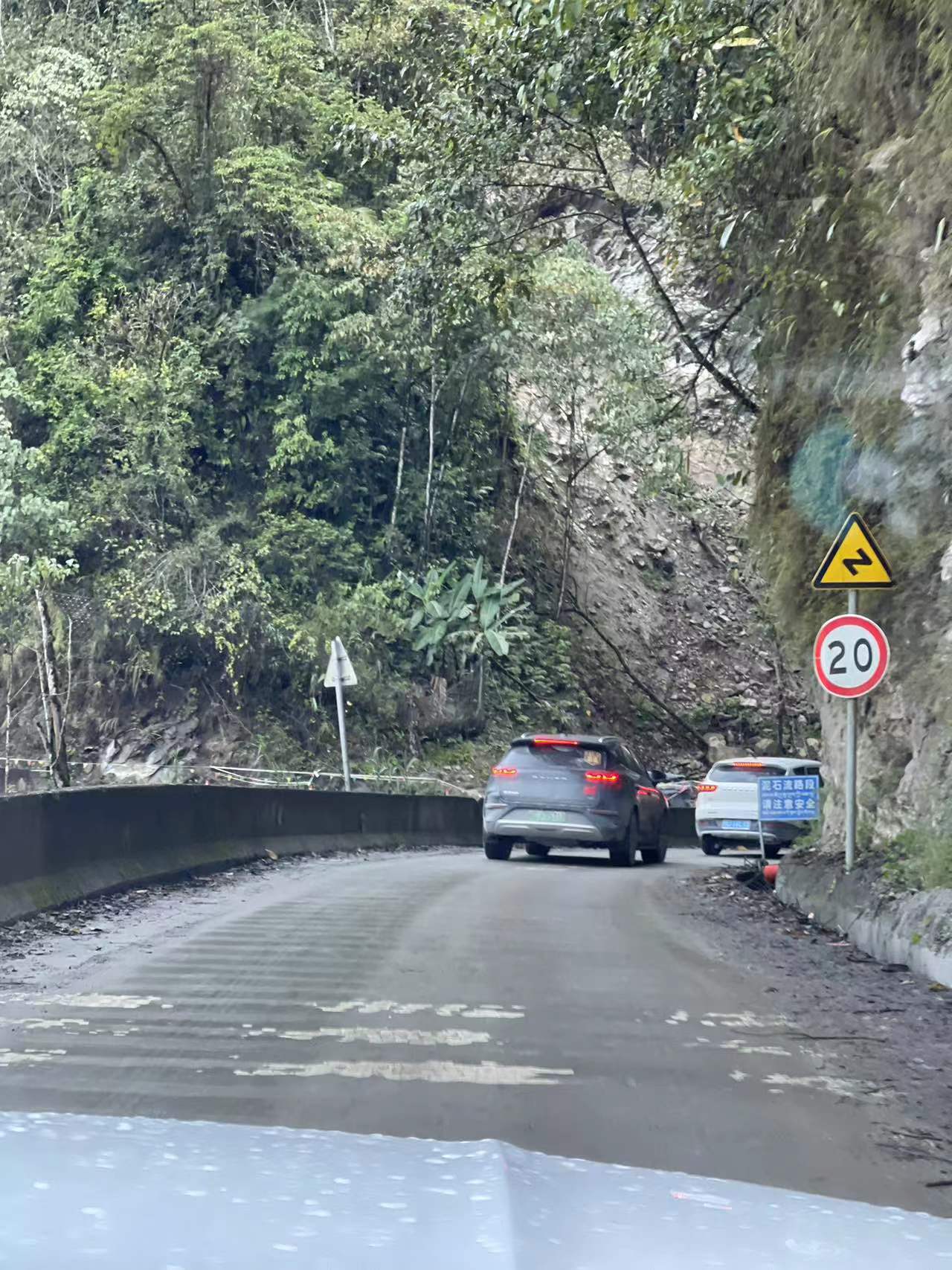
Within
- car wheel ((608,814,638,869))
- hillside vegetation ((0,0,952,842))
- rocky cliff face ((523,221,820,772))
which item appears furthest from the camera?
rocky cliff face ((523,221,820,772))

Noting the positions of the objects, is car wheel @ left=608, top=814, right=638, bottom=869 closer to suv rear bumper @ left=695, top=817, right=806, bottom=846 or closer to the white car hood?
suv rear bumper @ left=695, top=817, right=806, bottom=846

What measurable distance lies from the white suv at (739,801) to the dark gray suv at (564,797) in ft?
12.9

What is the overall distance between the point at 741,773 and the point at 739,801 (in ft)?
1.60

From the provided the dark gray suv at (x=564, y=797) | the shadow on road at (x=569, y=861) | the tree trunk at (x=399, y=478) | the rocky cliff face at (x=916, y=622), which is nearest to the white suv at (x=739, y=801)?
the shadow on road at (x=569, y=861)

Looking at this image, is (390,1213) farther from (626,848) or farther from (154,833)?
(626,848)

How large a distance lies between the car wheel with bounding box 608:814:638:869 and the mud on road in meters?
7.36

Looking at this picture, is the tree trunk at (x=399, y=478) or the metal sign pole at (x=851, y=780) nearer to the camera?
the metal sign pole at (x=851, y=780)

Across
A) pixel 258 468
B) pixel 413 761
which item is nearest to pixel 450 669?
pixel 413 761

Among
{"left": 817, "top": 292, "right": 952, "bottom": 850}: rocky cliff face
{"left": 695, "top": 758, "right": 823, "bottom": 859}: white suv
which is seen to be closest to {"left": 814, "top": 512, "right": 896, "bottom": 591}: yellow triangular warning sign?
{"left": 817, "top": 292, "right": 952, "bottom": 850}: rocky cliff face

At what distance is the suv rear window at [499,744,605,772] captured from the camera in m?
21.6

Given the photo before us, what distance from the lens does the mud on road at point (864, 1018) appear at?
595cm

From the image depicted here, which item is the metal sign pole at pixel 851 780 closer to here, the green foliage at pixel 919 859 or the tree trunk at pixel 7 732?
the green foliage at pixel 919 859

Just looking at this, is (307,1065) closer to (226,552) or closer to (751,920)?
(751,920)

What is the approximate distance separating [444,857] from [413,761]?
13511 mm
